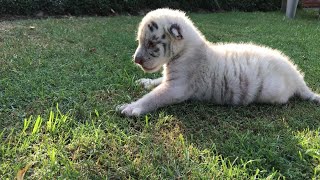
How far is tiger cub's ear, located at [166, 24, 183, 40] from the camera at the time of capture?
3670 mm

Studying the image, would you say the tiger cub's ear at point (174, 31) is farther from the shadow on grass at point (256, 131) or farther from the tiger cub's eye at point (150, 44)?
the shadow on grass at point (256, 131)

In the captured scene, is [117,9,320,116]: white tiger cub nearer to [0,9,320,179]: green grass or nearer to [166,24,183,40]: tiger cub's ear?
[166,24,183,40]: tiger cub's ear

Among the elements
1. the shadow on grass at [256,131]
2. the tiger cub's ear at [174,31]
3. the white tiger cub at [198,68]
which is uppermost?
the tiger cub's ear at [174,31]

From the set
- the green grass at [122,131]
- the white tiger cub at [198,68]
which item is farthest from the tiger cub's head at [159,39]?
the green grass at [122,131]

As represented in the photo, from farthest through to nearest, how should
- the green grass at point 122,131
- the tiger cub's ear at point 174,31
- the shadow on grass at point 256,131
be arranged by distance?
the tiger cub's ear at point 174,31 → the shadow on grass at point 256,131 → the green grass at point 122,131

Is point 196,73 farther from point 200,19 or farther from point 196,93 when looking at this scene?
point 200,19

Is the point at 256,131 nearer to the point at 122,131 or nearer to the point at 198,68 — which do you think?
the point at 198,68

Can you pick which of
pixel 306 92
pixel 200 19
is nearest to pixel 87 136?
pixel 306 92

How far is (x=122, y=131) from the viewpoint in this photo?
9.93ft

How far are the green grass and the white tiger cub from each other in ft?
0.41

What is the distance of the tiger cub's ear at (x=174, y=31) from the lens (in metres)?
3.67

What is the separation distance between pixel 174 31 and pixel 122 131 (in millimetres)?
1170

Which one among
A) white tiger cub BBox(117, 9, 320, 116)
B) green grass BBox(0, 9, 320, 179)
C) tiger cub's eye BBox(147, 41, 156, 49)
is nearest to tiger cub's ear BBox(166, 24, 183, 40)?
white tiger cub BBox(117, 9, 320, 116)

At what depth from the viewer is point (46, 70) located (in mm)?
4520
